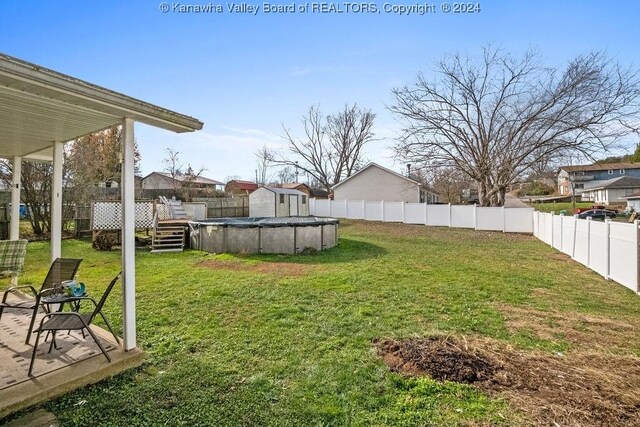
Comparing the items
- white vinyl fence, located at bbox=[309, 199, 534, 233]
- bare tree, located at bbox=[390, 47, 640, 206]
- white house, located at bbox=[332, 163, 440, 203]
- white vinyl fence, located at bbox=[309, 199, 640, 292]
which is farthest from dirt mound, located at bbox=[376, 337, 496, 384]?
white house, located at bbox=[332, 163, 440, 203]

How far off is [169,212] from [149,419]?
12380 mm

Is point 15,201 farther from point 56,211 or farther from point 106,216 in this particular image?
point 106,216

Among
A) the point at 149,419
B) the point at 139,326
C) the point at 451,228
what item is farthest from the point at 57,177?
the point at 451,228

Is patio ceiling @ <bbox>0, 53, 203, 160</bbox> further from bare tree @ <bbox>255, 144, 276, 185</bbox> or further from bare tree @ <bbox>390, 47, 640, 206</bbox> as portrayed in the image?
bare tree @ <bbox>255, 144, 276, 185</bbox>

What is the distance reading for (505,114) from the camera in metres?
21.6

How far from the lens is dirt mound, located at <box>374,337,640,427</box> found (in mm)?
2469

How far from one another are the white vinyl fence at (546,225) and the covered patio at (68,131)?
25.2 ft

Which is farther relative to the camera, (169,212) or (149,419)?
(169,212)

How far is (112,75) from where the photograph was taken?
357 inches

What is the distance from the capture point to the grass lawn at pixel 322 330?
2.54 meters

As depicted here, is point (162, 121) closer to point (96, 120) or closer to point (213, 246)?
point (96, 120)

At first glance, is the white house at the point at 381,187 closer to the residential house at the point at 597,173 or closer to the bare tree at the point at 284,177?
the bare tree at the point at 284,177

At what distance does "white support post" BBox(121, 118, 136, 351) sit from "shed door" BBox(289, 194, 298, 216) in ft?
68.2

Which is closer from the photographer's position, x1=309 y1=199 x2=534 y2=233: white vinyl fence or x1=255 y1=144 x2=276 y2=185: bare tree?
x1=309 y1=199 x2=534 y2=233: white vinyl fence
